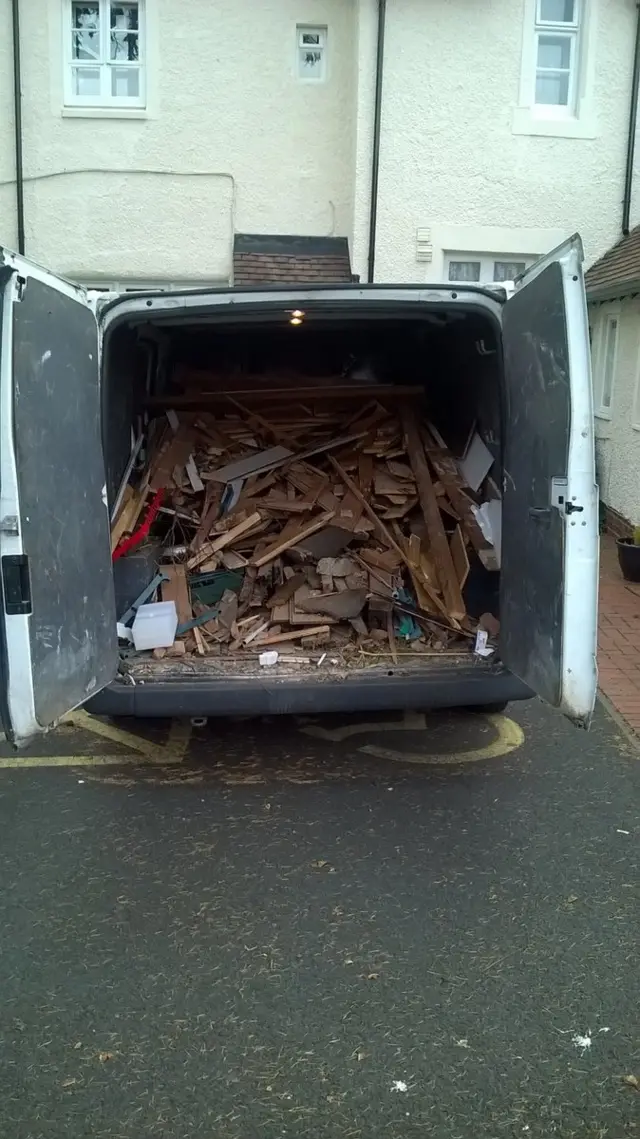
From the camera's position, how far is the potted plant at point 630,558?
823 centimetres

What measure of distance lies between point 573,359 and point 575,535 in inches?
26.4

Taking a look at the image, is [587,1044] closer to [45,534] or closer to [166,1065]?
[166,1065]

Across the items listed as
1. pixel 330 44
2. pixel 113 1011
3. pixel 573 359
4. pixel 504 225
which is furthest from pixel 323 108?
A: pixel 113 1011

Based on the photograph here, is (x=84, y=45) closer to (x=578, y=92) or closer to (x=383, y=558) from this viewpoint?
(x=578, y=92)

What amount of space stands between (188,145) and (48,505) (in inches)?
370

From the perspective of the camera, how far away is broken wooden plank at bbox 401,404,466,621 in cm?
486

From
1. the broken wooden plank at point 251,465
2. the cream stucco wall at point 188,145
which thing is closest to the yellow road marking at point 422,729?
the broken wooden plank at point 251,465

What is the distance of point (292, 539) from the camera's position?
514cm

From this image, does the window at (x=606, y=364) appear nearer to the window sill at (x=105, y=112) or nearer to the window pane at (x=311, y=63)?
the window pane at (x=311, y=63)

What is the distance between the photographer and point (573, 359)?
3500 mm

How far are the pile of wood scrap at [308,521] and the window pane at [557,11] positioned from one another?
8.10 meters

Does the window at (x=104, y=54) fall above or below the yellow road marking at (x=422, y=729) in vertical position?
above

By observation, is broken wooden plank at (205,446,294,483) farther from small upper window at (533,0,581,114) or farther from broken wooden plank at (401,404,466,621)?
small upper window at (533,0,581,114)

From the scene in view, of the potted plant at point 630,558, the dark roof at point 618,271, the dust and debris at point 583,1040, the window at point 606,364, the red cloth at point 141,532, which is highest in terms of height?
the dark roof at point 618,271
